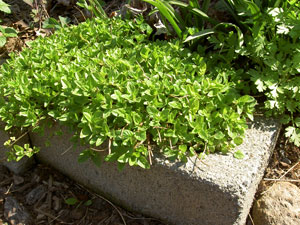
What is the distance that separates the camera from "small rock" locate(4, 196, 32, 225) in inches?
90.6

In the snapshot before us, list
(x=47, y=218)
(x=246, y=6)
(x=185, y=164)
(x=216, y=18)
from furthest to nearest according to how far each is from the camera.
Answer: (x=216, y=18) → (x=47, y=218) → (x=246, y=6) → (x=185, y=164)

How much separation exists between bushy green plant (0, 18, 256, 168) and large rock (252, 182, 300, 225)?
45 centimetres

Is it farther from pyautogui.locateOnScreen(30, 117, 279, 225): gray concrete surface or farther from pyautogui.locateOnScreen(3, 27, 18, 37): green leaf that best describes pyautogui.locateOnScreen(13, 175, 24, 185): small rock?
pyautogui.locateOnScreen(3, 27, 18, 37): green leaf

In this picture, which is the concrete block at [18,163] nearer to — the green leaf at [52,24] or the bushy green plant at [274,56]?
the green leaf at [52,24]

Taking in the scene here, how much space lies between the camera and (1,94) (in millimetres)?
2299

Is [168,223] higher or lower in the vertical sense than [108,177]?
lower

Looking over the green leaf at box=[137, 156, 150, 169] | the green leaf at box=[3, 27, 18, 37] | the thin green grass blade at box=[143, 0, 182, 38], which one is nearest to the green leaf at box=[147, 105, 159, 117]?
the green leaf at box=[137, 156, 150, 169]

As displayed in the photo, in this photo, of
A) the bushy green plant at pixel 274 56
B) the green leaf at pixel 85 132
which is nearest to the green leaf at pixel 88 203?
the green leaf at pixel 85 132

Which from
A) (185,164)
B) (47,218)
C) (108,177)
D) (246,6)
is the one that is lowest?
(47,218)

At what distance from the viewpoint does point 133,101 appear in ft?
6.42

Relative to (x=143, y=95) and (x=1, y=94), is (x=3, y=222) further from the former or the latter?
(x=143, y=95)

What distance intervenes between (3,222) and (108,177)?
30.0 inches

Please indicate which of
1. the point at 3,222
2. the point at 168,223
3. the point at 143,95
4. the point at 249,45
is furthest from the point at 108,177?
the point at 249,45

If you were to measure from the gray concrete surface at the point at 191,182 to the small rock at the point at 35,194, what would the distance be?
0.91 feet
